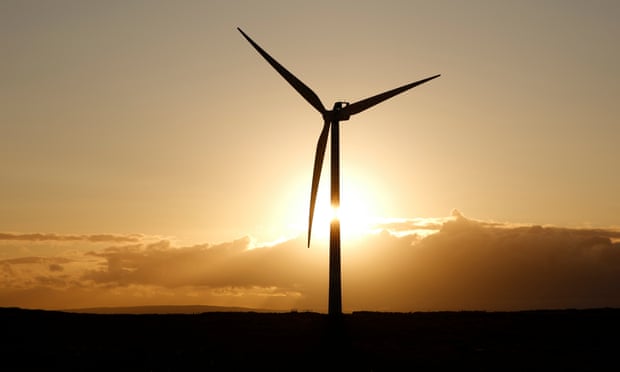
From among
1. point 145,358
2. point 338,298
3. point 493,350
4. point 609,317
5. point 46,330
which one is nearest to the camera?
point 338,298

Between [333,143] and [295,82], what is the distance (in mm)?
6972

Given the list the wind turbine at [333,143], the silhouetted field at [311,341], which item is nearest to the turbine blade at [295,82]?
the wind turbine at [333,143]

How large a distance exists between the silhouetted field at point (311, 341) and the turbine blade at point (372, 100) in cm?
1501

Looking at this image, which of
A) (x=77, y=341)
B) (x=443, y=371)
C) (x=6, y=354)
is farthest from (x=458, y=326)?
(x=6, y=354)

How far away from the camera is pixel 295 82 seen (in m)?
58.4

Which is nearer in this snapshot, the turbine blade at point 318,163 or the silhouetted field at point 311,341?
the silhouetted field at point 311,341

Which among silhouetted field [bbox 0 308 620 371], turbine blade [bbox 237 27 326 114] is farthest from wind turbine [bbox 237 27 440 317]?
silhouetted field [bbox 0 308 620 371]

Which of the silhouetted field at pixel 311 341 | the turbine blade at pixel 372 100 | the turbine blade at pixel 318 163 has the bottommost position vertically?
the silhouetted field at pixel 311 341

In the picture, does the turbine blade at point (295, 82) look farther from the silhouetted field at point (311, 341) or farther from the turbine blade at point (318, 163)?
the silhouetted field at point (311, 341)

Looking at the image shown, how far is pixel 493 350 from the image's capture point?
193 ft

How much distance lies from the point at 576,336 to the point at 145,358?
3638 centimetres

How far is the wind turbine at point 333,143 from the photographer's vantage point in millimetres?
50031

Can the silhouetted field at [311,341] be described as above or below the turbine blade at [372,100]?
below

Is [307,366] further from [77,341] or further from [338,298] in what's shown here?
[77,341]
